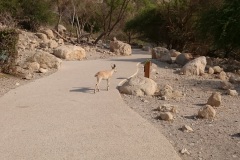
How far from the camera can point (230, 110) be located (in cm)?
1133

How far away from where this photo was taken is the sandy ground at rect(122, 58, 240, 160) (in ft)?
24.9

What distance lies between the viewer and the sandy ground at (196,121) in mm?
7629

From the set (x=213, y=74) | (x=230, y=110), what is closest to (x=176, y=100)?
(x=230, y=110)

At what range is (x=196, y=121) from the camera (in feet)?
31.7

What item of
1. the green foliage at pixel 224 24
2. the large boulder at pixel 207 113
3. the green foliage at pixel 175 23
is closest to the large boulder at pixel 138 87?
the large boulder at pixel 207 113

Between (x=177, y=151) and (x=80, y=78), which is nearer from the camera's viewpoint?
(x=177, y=151)

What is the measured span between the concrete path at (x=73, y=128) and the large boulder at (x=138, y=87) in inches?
14.8

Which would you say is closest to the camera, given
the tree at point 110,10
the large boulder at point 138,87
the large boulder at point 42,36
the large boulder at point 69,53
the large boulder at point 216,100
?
the large boulder at point 216,100

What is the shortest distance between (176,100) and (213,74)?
801 centimetres

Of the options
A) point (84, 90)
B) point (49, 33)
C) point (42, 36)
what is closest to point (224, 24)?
point (84, 90)

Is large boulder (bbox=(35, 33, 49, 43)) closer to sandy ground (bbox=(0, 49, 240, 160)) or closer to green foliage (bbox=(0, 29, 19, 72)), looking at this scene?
sandy ground (bbox=(0, 49, 240, 160))

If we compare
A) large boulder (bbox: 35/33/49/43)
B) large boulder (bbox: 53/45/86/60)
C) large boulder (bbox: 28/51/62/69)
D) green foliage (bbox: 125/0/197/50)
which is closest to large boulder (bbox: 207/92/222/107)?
large boulder (bbox: 28/51/62/69)

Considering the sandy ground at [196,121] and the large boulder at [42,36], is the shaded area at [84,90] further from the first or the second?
the large boulder at [42,36]

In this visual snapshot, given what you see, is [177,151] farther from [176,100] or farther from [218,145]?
[176,100]
